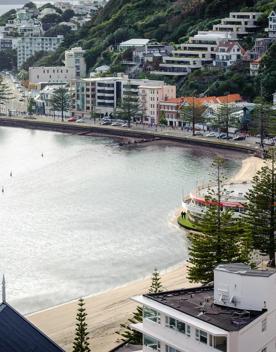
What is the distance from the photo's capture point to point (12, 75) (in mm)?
96562

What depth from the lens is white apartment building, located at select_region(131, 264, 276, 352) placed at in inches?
565

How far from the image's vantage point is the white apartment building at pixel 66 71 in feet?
262

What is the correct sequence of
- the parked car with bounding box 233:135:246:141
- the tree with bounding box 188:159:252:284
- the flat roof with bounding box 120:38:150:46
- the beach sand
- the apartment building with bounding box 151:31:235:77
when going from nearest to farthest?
the beach sand
the tree with bounding box 188:159:252:284
the parked car with bounding box 233:135:246:141
the apartment building with bounding box 151:31:235:77
the flat roof with bounding box 120:38:150:46

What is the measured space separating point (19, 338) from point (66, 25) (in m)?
92.7

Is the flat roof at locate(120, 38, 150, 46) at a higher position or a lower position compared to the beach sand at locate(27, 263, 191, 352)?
higher

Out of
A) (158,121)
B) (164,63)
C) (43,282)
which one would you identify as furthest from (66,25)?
(43,282)

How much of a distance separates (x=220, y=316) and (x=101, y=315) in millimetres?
9251

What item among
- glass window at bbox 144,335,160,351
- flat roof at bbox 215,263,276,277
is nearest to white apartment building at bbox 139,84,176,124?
flat roof at bbox 215,263,276,277

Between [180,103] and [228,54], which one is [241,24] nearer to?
[228,54]

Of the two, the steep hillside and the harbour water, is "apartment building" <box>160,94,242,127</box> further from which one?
the steep hillside

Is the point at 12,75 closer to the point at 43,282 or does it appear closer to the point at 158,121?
the point at 158,121

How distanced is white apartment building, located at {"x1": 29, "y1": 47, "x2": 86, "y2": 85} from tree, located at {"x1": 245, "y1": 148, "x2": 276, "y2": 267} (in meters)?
52.6

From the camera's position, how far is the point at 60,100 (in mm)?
69312

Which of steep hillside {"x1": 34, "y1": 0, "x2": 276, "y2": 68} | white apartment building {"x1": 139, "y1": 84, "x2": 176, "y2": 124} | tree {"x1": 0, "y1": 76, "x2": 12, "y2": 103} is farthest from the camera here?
steep hillside {"x1": 34, "y1": 0, "x2": 276, "y2": 68}
